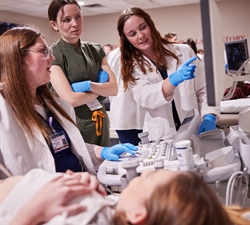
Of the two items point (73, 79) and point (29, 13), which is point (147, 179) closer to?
point (73, 79)

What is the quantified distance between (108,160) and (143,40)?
808 mm

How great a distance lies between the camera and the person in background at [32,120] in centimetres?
134

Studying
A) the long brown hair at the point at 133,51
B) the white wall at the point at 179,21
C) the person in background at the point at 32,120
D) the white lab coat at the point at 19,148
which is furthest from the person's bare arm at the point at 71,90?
the white wall at the point at 179,21

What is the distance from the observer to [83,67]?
6.82 ft

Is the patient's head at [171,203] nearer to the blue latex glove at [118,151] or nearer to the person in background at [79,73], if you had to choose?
the blue latex glove at [118,151]

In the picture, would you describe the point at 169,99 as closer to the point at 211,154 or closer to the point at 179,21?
the point at 211,154

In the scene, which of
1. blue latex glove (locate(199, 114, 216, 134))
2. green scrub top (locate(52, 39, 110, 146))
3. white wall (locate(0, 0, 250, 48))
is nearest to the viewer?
blue latex glove (locate(199, 114, 216, 134))

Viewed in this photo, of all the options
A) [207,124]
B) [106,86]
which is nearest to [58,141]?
[106,86]

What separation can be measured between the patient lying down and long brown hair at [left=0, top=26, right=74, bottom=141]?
20.6 inches

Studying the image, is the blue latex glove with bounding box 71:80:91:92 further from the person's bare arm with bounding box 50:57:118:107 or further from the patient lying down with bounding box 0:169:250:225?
the patient lying down with bounding box 0:169:250:225

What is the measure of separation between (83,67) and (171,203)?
144 cm

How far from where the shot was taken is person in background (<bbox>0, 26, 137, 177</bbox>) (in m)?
1.34

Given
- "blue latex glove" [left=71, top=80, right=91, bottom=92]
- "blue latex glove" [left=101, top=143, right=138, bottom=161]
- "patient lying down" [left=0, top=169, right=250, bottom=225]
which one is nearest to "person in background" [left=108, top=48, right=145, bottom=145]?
"blue latex glove" [left=71, top=80, right=91, bottom=92]

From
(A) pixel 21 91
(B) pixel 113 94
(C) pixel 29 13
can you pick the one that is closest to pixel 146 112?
(B) pixel 113 94
